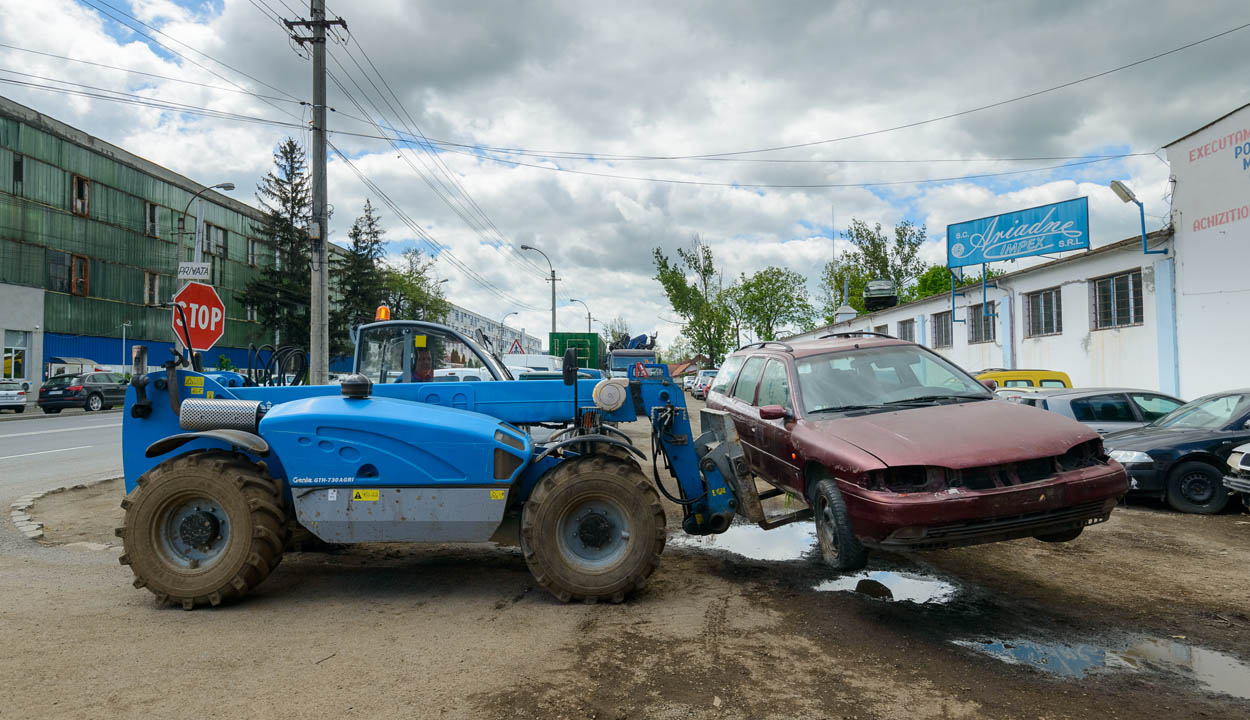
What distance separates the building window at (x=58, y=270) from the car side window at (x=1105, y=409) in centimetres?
4509

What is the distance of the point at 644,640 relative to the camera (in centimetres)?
436

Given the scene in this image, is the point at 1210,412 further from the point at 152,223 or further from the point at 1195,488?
A: the point at 152,223

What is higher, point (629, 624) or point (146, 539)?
point (146, 539)

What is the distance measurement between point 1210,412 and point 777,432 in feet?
21.2

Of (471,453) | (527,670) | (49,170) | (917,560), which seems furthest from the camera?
(49,170)

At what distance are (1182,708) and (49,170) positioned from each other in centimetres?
4792

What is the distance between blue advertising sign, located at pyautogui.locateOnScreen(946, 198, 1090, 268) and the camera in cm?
1989

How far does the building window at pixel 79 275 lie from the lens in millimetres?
39438

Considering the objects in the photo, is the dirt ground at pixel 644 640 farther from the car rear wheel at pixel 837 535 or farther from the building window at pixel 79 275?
the building window at pixel 79 275

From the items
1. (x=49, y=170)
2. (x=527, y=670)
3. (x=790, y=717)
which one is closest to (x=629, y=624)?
Result: (x=527, y=670)

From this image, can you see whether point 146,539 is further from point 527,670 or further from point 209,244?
point 209,244

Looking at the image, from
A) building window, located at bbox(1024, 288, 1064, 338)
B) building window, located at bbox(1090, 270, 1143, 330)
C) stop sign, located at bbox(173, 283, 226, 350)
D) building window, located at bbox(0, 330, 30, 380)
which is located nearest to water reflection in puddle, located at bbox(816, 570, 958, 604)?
stop sign, located at bbox(173, 283, 226, 350)

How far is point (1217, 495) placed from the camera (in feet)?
27.2

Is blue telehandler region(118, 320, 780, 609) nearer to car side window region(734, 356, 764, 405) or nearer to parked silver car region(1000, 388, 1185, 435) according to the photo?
car side window region(734, 356, 764, 405)
